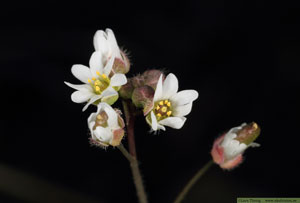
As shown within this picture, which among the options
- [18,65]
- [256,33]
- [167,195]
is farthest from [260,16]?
[18,65]

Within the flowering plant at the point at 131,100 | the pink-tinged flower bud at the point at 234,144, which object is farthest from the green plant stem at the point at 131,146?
the pink-tinged flower bud at the point at 234,144

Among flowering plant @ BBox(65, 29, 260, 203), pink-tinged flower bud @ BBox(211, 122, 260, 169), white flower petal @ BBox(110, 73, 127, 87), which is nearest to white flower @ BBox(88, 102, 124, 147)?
flowering plant @ BBox(65, 29, 260, 203)

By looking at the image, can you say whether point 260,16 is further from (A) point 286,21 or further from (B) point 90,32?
(B) point 90,32

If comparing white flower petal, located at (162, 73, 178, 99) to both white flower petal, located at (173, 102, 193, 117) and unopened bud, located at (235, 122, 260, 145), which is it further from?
unopened bud, located at (235, 122, 260, 145)

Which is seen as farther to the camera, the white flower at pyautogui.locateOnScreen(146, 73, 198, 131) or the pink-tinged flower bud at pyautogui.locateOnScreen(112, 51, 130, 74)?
the pink-tinged flower bud at pyautogui.locateOnScreen(112, 51, 130, 74)

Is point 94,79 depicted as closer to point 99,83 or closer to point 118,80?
point 99,83

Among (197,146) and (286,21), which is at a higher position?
(286,21)

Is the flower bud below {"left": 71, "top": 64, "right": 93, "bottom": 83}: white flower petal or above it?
below

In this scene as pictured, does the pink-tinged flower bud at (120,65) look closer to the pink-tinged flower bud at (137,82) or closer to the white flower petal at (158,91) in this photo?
the pink-tinged flower bud at (137,82)
